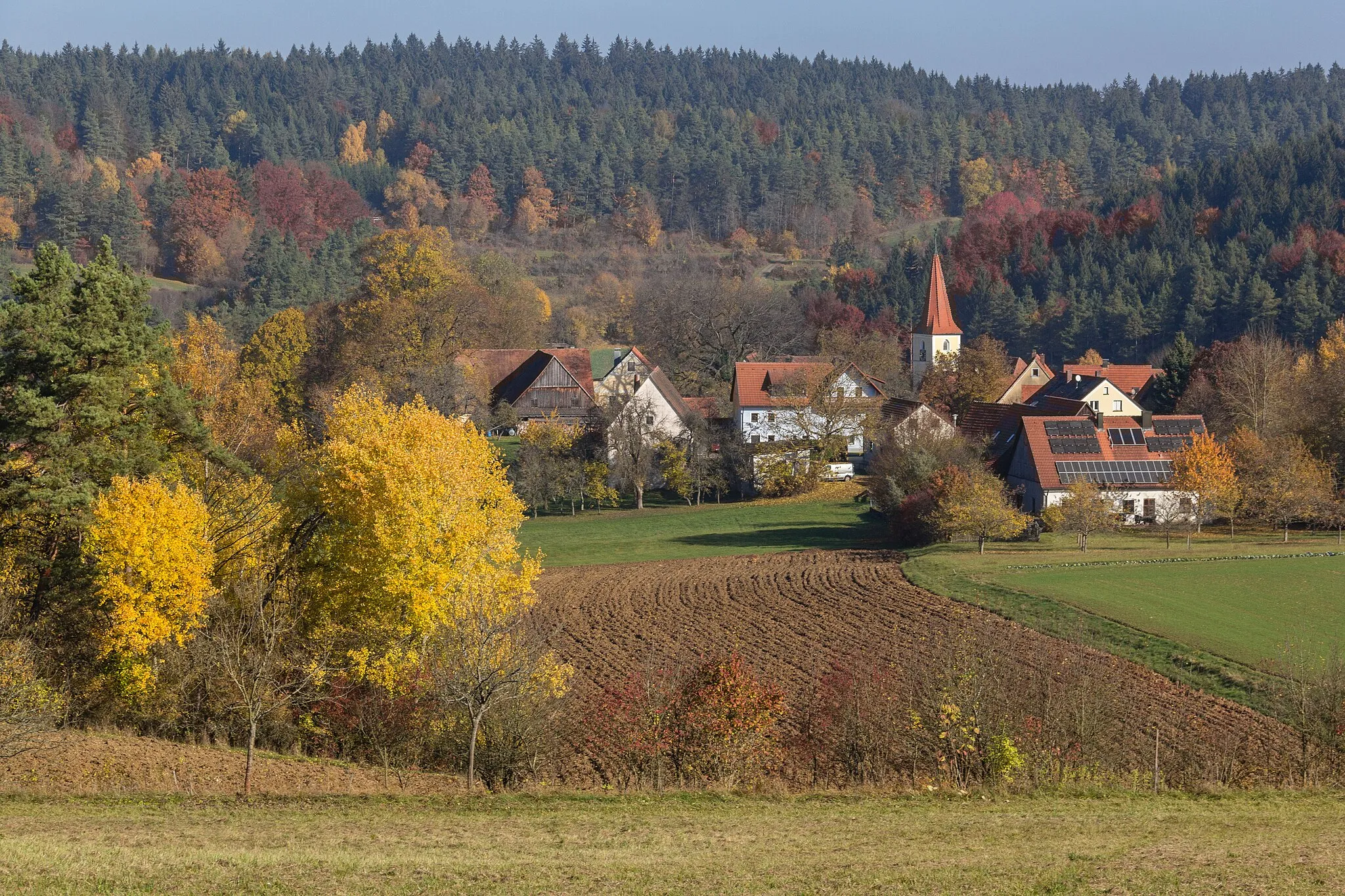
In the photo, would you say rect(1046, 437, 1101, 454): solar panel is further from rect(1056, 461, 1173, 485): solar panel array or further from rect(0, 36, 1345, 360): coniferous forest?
rect(0, 36, 1345, 360): coniferous forest

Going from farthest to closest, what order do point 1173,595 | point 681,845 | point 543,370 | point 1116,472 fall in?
point 543,370 < point 1116,472 < point 1173,595 < point 681,845

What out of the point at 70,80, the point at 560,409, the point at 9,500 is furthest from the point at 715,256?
the point at 9,500

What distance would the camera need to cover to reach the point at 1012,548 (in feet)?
150

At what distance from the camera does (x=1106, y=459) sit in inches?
2047

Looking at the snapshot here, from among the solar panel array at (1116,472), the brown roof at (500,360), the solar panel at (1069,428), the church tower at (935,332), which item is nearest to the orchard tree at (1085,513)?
the solar panel array at (1116,472)

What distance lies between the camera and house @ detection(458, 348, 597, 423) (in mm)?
71250

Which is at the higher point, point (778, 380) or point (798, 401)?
point (778, 380)

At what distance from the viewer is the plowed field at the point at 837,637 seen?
76.0 feet

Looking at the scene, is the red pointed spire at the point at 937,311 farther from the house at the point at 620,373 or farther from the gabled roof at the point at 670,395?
the gabled roof at the point at 670,395

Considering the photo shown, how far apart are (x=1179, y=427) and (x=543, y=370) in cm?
3362

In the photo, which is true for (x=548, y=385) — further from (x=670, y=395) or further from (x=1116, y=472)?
(x=1116, y=472)

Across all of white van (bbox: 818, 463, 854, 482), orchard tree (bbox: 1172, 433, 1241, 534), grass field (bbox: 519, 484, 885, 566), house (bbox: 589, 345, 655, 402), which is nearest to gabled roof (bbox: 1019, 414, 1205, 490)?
orchard tree (bbox: 1172, 433, 1241, 534)

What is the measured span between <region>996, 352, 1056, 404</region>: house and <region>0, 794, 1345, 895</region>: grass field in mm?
61325

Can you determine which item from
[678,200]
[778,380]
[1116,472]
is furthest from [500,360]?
[678,200]
